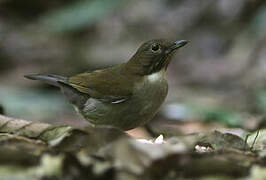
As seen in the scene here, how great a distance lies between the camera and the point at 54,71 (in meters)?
10.8

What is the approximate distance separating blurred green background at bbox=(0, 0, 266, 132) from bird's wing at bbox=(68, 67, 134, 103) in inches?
77.2

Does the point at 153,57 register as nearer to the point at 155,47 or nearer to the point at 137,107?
→ the point at 155,47

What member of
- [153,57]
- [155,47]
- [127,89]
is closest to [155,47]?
[155,47]

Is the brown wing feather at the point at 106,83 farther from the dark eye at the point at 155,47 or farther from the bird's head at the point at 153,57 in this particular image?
the dark eye at the point at 155,47

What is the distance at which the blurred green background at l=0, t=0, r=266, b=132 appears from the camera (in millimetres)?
9250

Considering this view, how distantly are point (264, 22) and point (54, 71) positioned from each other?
3.81 metres

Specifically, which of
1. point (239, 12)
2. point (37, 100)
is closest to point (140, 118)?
point (37, 100)

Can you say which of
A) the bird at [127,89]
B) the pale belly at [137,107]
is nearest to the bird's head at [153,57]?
the bird at [127,89]

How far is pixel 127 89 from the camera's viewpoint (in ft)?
18.2

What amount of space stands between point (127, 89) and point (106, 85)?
1.05ft

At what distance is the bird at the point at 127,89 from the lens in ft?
17.9

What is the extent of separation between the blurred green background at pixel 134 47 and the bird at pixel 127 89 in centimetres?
196

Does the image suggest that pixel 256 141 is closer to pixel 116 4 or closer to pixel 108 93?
pixel 108 93

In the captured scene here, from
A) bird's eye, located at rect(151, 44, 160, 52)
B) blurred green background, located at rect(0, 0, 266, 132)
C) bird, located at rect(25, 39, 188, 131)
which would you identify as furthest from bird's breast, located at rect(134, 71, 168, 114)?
blurred green background, located at rect(0, 0, 266, 132)
